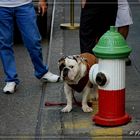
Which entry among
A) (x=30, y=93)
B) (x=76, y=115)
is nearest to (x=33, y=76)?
(x=30, y=93)

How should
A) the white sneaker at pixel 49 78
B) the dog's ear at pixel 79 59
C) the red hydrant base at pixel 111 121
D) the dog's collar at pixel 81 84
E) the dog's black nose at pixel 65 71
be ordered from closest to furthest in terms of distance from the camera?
the red hydrant base at pixel 111 121 < the dog's black nose at pixel 65 71 < the dog's ear at pixel 79 59 < the dog's collar at pixel 81 84 < the white sneaker at pixel 49 78

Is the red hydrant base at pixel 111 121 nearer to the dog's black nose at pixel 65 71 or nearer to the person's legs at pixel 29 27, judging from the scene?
the dog's black nose at pixel 65 71

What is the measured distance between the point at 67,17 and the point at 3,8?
6.65 metres

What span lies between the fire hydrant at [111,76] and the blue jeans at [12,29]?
166 cm

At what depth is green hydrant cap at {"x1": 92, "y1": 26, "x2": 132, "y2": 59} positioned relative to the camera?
5559 millimetres

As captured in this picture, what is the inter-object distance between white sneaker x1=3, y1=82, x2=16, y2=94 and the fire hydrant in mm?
1708

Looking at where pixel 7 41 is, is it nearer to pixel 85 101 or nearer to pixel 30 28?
pixel 30 28

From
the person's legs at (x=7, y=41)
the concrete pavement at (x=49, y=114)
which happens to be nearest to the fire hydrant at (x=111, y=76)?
the concrete pavement at (x=49, y=114)

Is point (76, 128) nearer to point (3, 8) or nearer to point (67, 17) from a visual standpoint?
point (3, 8)

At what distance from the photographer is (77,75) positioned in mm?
5945

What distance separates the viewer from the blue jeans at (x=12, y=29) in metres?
7.01

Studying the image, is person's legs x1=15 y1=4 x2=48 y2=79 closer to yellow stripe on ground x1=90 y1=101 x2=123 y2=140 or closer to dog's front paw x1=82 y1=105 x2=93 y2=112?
dog's front paw x1=82 y1=105 x2=93 y2=112

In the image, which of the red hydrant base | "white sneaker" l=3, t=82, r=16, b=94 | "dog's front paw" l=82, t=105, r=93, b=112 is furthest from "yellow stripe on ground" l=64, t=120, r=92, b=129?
"white sneaker" l=3, t=82, r=16, b=94

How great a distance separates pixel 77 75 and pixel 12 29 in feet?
5.24
